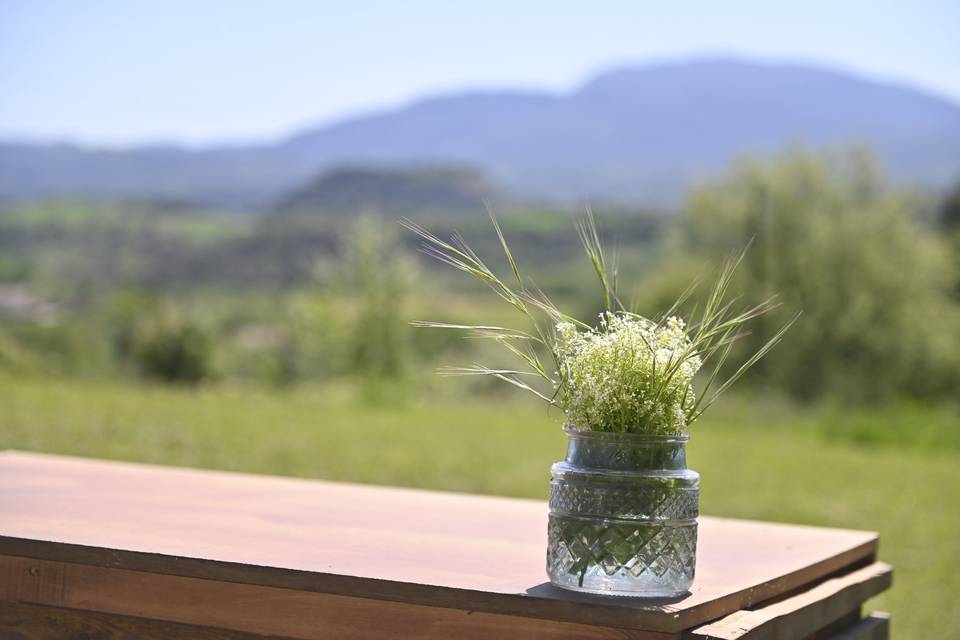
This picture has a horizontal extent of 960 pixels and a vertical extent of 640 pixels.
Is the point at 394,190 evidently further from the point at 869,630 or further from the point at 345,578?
the point at 345,578

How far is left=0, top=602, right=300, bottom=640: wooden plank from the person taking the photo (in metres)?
1.65

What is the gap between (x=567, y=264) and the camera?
5106 cm

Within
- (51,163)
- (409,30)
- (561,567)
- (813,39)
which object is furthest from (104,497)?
(813,39)

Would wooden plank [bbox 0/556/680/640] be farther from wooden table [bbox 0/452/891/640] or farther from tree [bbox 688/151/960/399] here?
tree [bbox 688/151/960/399]

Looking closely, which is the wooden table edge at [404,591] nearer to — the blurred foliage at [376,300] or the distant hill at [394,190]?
the blurred foliage at [376,300]

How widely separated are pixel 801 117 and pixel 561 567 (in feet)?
478

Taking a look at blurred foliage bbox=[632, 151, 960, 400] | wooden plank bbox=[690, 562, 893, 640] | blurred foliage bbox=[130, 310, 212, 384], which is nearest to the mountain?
blurred foliage bbox=[130, 310, 212, 384]

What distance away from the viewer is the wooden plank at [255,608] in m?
1.46

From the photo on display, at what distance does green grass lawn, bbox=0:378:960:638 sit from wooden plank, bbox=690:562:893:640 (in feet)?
7.62

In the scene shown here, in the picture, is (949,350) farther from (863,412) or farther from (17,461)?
(17,461)

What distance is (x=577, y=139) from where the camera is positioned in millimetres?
139500

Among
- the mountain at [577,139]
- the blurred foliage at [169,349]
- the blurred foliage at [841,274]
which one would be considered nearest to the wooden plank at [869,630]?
the blurred foliage at [169,349]

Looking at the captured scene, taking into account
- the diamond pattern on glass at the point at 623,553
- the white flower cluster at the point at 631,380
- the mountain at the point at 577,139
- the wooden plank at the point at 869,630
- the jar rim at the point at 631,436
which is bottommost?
the wooden plank at the point at 869,630

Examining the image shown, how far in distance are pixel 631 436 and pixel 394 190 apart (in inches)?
3277
